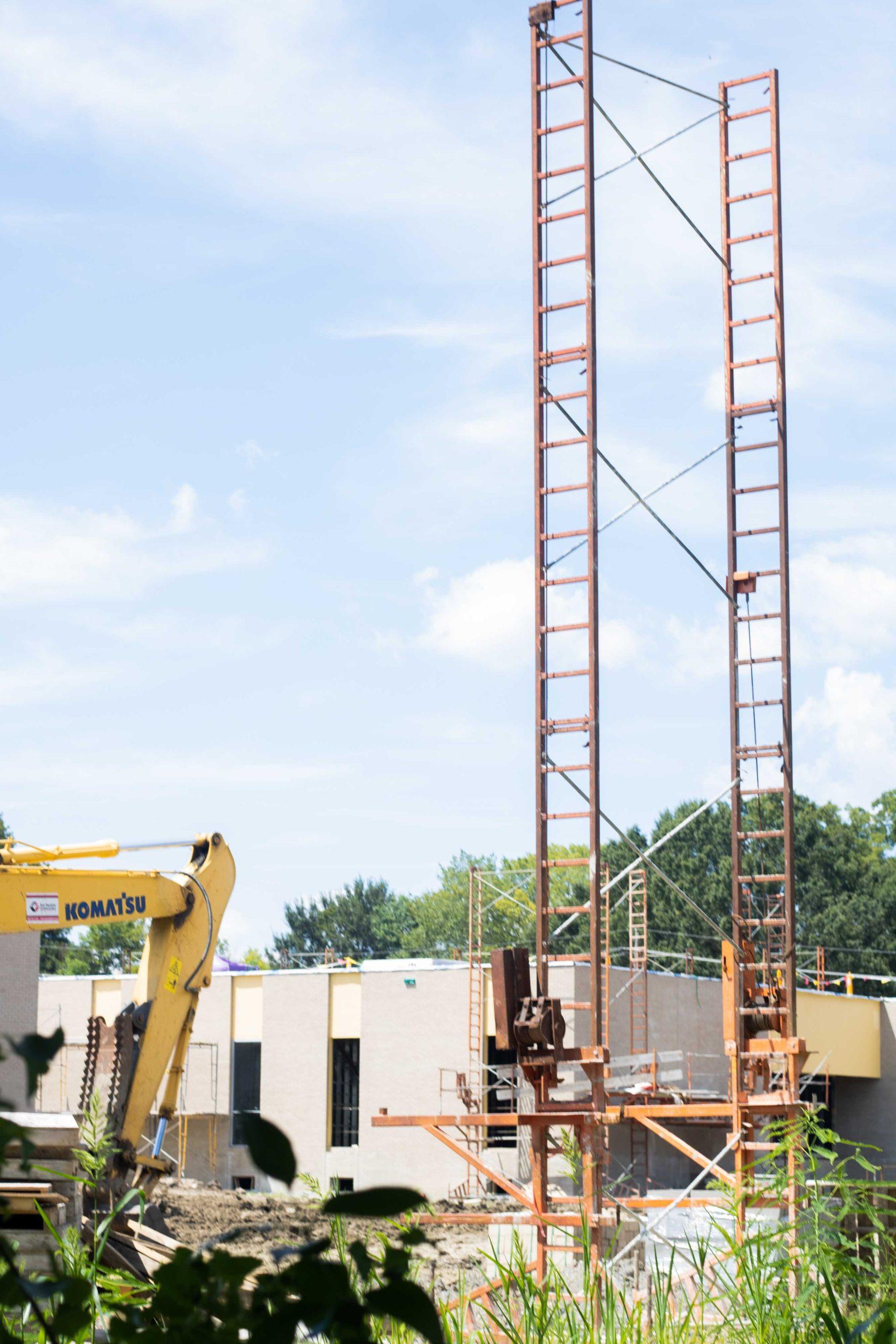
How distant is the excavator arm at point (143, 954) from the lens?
1564 centimetres

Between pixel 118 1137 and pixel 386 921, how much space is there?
85.9 meters

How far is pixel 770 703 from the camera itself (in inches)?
786

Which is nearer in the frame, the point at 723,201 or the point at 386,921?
the point at 723,201

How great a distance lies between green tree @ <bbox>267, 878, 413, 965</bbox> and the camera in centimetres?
9631

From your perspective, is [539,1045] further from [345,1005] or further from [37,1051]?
[345,1005]

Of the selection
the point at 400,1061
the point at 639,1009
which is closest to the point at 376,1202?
the point at 639,1009

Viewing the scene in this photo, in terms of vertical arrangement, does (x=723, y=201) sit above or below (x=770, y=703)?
above

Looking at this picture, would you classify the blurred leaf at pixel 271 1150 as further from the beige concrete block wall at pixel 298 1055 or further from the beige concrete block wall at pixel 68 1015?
the beige concrete block wall at pixel 68 1015

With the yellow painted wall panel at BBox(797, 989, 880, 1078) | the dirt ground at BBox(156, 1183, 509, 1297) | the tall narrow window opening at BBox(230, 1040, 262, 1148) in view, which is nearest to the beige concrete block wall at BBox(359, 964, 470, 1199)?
the dirt ground at BBox(156, 1183, 509, 1297)

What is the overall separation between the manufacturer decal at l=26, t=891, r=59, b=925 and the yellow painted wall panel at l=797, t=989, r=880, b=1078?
2556 centimetres

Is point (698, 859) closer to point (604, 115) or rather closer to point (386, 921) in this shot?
point (386, 921)

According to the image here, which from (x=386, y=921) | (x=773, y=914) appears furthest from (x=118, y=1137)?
(x=386, y=921)

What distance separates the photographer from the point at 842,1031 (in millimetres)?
41250

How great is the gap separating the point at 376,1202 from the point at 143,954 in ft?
49.7
